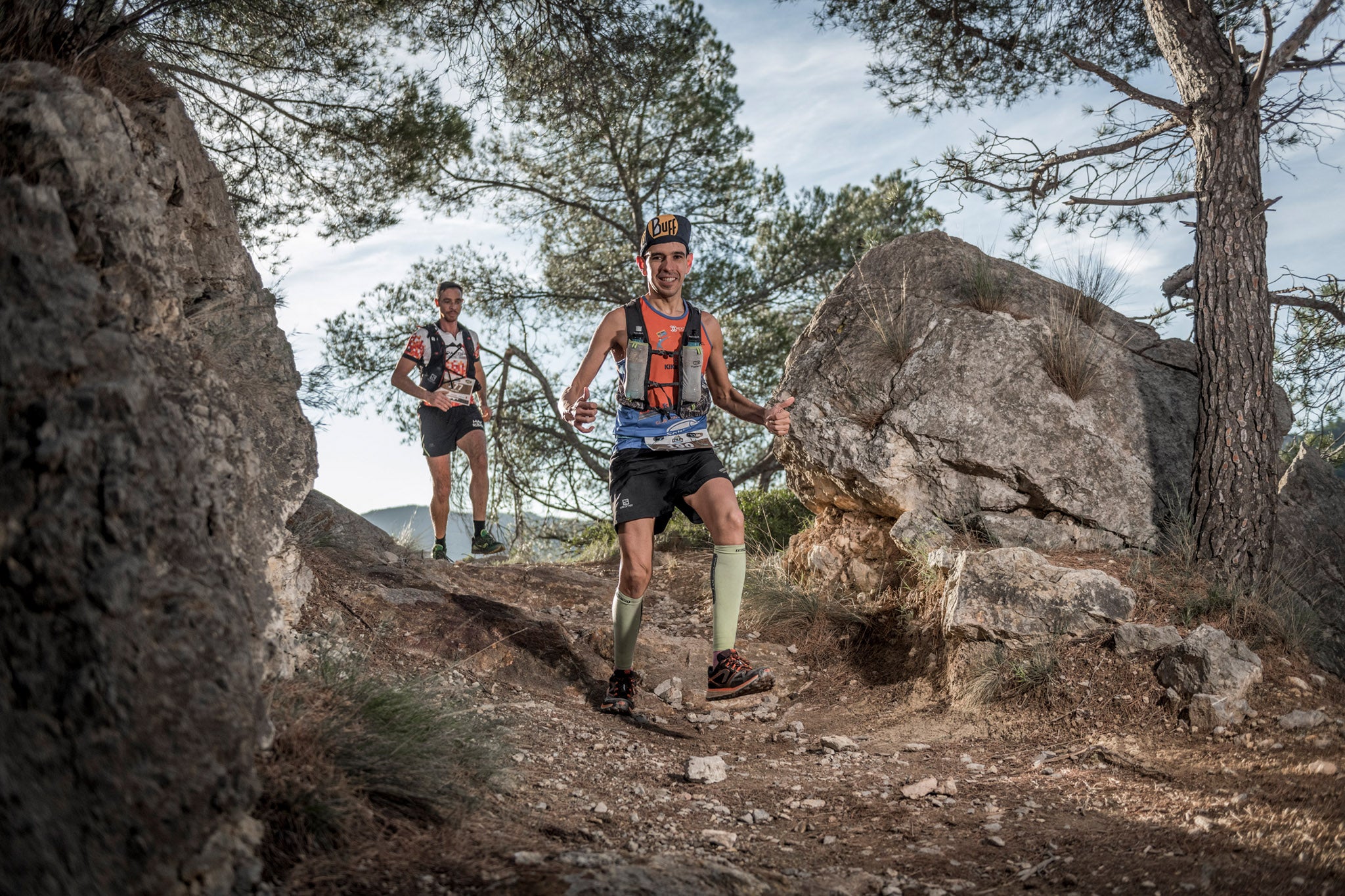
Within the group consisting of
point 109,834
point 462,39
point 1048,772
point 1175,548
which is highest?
point 462,39

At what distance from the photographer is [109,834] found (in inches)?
74.3

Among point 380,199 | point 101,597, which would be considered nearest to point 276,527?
point 101,597

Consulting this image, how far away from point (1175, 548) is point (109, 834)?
5667 millimetres

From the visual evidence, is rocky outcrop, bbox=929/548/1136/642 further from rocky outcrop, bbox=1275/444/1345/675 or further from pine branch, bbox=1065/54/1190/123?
pine branch, bbox=1065/54/1190/123

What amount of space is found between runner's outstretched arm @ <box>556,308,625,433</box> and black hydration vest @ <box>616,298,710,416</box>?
2.8 inches

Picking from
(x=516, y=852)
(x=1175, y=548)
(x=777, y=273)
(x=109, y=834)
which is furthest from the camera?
(x=777, y=273)

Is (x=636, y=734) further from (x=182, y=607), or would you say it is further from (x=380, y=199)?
(x=380, y=199)

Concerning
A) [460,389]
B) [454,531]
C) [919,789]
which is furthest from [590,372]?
[454,531]

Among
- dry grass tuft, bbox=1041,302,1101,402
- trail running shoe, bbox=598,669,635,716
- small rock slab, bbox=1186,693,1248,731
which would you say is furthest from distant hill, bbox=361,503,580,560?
small rock slab, bbox=1186,693,1248,731

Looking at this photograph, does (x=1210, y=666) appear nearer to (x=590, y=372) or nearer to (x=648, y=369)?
(x=648, y=369)

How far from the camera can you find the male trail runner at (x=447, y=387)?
7793mm

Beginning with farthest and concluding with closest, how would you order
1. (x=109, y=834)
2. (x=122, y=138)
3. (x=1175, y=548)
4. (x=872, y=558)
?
1. (x=872, y=558)
2. (x=1175, y=548)
3. (x=122, y=138)
4. (x=109, y=834)

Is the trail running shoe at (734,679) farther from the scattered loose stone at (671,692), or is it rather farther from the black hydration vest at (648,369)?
the black hydration vest at (648,369)

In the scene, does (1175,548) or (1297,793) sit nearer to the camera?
(1297,793)
